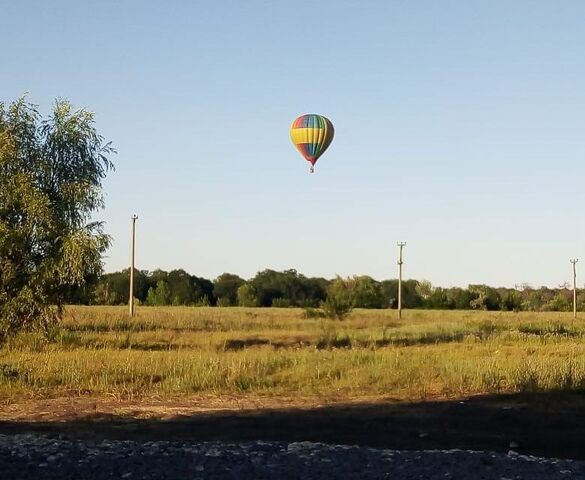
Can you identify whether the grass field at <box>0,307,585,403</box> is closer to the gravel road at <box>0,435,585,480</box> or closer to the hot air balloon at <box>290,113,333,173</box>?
the gravel road at <box>0,435,585,480</box>

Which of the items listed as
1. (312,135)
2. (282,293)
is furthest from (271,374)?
(282,293)

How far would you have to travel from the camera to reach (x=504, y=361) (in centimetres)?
2328

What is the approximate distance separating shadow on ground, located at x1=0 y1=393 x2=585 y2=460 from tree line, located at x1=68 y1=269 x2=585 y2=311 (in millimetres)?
68677

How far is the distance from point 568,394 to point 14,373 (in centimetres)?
1207

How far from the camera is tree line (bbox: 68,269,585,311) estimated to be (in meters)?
90.1

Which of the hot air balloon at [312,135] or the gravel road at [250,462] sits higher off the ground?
the hot air balloon at [312,135]

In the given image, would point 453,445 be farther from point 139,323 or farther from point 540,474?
point 139,323

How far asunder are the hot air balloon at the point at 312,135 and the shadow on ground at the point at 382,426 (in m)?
19.9

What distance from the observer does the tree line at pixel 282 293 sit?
9012 cm

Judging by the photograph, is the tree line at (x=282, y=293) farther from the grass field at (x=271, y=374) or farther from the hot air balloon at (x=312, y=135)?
the grass field at (x=271, y=374)

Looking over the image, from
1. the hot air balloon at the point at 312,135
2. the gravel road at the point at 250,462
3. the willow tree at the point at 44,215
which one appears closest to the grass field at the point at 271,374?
the willow tree at the point at 44,215

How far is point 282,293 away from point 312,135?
64.2 metres

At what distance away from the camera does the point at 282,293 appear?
98.9 metres

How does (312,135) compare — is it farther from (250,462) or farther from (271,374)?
(250,462)
